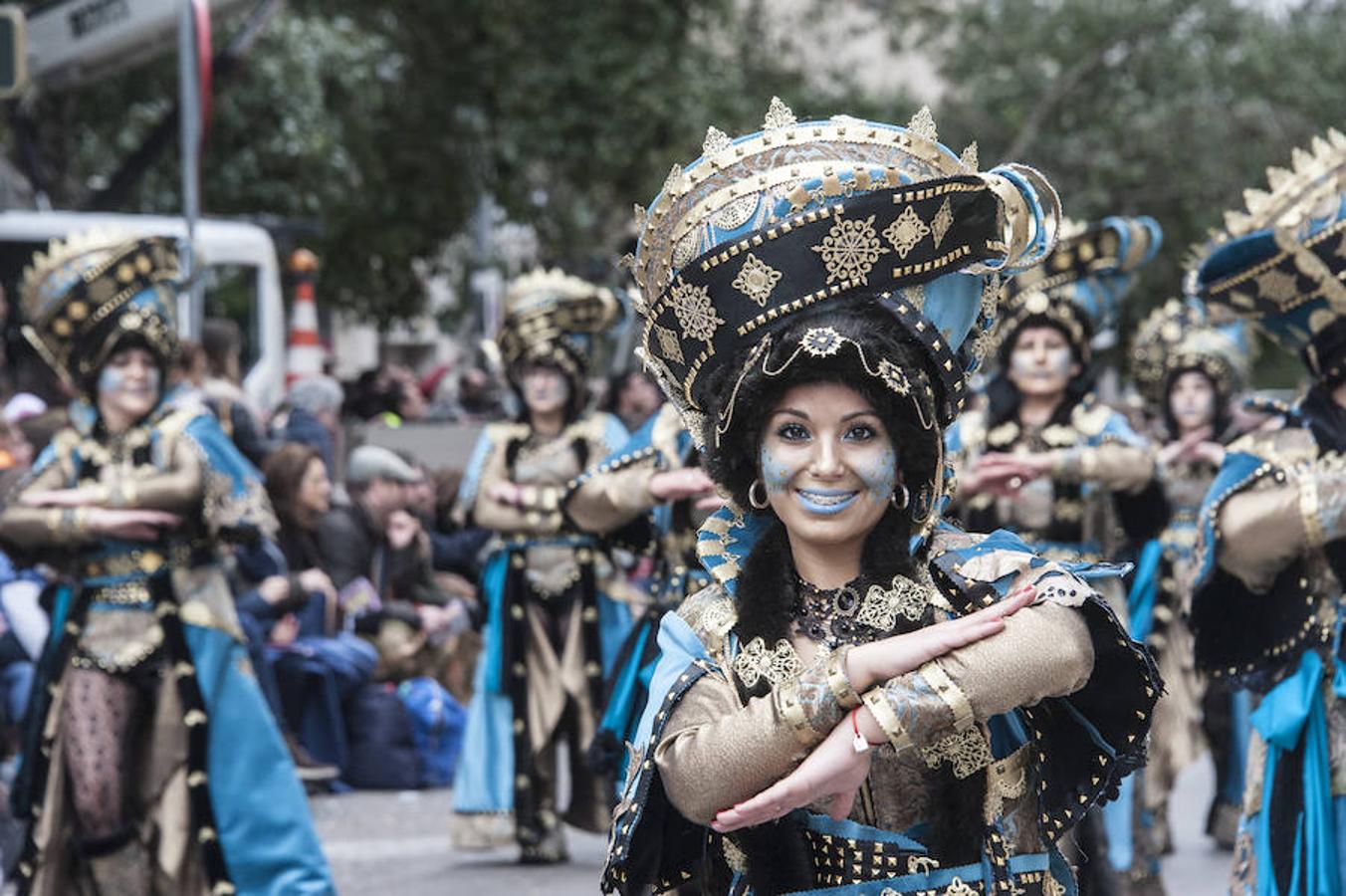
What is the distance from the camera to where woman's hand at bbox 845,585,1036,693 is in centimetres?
325

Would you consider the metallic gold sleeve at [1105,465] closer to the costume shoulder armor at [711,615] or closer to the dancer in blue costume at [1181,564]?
the dancer in blue costume at [1181,564]

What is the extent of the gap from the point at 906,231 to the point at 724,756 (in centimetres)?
80

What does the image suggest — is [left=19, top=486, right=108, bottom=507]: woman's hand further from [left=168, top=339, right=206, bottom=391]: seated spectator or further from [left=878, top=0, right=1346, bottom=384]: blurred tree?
[left=878, top=0, right=1346, bottom=384]: blurred tree

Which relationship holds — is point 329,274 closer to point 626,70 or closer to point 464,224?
point 464,224

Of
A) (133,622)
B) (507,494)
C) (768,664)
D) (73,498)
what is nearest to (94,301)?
(73,498)

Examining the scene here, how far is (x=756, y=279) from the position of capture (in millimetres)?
3490

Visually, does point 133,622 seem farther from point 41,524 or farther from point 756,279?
point 756,279

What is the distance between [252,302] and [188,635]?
11.8 meters

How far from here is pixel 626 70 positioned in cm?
2061

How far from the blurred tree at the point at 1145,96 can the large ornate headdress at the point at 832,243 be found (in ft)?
83.6

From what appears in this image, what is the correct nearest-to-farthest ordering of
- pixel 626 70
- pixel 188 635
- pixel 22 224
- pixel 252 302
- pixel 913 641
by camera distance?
pixel 913 641 < pixel 188 635 < pixel 22 224 < pixel 252 302 < pixel 626 70

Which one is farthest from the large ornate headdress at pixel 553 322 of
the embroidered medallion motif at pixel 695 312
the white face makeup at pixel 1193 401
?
the embroidered medallion motif at pixel 695 312

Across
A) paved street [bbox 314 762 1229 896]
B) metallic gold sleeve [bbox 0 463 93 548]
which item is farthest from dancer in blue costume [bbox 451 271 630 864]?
metallic gold sleeve [bbox 0 463 93 548]

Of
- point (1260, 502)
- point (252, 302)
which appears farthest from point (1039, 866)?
point (252, 302)
